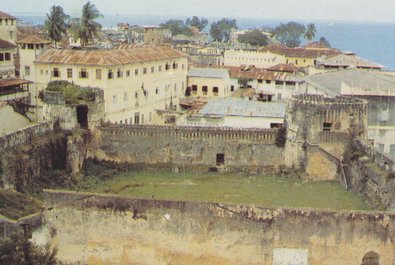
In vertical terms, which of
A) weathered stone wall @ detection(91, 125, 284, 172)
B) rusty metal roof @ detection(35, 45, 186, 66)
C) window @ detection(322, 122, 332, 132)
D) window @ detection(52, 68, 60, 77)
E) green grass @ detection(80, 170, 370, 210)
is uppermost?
rusty metal roof @ detection(35, 45, 186, 66)

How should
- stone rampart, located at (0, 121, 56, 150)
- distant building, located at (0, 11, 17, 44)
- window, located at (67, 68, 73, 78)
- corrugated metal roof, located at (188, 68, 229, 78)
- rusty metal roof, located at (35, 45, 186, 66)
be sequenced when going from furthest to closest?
corrugated metal roof, located at (188, 68, 229, 78)
distant building, located at (0, 11, 17, 44)
window, located at (67, 68, 73, 78)
rusty metal roof, located at (35, 45, 186, 66)
stone rampart, located at (0, 121, 56, 150)

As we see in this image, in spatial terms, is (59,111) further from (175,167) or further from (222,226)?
(222,226)

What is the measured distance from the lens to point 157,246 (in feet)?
62.0

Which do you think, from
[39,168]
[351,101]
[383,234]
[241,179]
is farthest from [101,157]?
[383,234]

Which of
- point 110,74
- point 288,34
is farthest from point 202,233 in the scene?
point 288,34

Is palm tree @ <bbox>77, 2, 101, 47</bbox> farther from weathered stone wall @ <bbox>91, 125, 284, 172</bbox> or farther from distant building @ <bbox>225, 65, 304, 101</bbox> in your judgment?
weathered stone wall @ <bbox>91, 125, 284, 172</bbox>

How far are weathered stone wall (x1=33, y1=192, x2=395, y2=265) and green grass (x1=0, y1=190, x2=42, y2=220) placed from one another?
2.34m

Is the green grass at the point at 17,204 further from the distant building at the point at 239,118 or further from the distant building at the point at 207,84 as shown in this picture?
the distant building at the point at 207,84

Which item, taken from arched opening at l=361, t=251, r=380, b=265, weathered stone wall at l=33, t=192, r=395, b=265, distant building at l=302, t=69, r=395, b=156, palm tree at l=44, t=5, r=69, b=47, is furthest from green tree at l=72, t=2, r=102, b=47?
arched opening at l=361, t=251, r=380, b=265

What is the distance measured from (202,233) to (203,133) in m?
14.4

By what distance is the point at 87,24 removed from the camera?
53.6 metres

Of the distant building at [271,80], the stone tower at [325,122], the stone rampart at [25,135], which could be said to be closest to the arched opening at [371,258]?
the stone tower at [325,122]

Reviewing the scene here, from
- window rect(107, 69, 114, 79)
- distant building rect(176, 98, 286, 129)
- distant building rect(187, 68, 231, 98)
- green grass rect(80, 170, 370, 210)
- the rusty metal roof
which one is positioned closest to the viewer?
green grass rect(80, 170, 370, 210)

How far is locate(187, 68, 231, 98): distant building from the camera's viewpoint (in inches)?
2135
